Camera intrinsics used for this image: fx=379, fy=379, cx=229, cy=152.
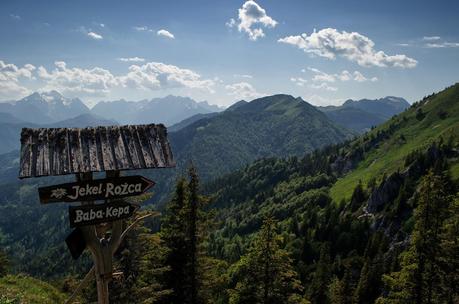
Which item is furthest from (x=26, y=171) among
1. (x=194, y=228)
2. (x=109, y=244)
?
(x=194, y=228)

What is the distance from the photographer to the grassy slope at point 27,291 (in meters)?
24.2

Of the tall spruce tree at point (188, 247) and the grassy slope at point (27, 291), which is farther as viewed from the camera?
the tall spruce tree at point (188, 247)

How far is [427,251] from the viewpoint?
1098 inches

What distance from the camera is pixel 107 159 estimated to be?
12.4 metres

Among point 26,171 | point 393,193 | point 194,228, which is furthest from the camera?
point 393,193

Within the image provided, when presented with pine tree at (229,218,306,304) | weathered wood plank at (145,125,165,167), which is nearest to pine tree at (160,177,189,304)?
pine tree at (229,218,306,304)

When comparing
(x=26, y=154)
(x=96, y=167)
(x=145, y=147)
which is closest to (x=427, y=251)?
(x=145, y=147)

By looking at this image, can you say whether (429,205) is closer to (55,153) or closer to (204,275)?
(204,275)

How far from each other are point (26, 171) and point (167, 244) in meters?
18.5

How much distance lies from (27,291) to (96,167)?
20.4 m

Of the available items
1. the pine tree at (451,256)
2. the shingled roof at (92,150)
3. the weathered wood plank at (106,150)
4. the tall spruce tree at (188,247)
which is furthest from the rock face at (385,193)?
the weathered wood plank at (106,150)

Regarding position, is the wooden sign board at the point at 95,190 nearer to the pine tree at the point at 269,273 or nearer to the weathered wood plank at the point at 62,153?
the weathered wood plank at the point at 62,153

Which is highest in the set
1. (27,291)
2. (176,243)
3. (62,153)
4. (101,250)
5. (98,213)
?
(62,153)

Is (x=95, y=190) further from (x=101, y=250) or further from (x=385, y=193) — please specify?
(x=385, y=193)
